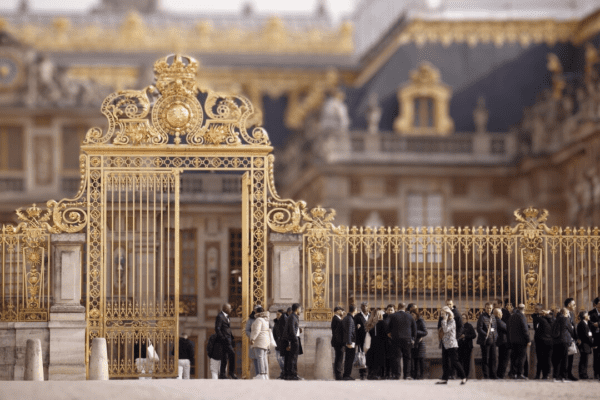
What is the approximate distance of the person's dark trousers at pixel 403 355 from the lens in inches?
1056

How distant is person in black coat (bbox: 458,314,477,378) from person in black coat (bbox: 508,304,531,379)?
22.9 inches

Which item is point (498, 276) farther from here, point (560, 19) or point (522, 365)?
point (560, 19)

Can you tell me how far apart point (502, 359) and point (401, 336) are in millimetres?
1720

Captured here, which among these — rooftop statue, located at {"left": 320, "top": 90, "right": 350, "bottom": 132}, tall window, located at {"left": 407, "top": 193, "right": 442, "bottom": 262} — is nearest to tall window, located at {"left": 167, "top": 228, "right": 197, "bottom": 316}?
rooftop statue, located at {"left": 320, "top": 90, "right": 350, "bottom": 132}

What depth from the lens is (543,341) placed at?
26906 mm

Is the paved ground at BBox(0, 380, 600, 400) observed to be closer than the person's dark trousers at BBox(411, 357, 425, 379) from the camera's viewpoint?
Yes

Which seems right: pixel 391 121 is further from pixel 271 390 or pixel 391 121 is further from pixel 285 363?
pixel 271 390

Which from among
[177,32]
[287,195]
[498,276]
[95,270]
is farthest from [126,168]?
[177,32]

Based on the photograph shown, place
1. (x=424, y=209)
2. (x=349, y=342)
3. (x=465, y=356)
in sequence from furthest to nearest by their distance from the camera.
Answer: (x=424, y=209) < (x=465, y=356) < (x=349, y=342)

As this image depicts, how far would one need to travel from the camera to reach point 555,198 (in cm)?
4609

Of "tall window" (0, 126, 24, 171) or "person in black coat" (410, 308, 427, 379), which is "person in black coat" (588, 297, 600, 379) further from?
"tall window" (0, 126, 24, 171)

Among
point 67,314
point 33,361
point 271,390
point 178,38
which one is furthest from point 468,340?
point 178,38

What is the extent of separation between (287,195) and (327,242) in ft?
78.1

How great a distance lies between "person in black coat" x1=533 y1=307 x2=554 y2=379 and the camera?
88.2 feet
